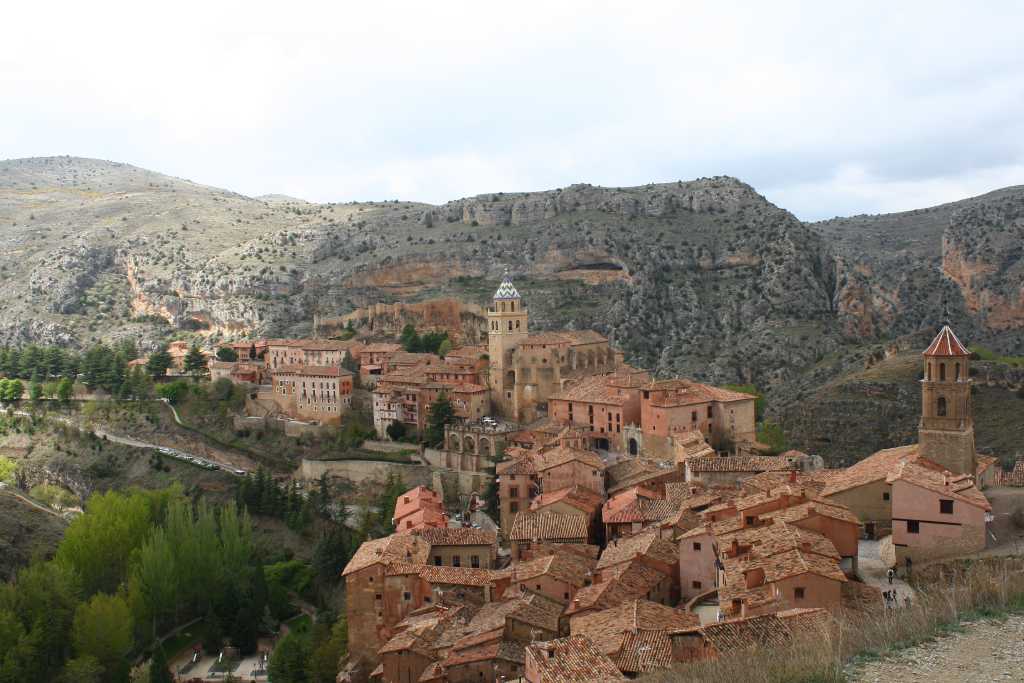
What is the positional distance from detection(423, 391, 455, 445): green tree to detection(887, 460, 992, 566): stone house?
2715 cm

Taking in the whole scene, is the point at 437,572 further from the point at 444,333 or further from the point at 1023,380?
the point at 444,333

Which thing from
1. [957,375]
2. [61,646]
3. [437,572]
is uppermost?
[957,375]

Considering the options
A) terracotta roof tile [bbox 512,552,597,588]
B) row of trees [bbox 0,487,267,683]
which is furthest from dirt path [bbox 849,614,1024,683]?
row of trees [bbox 0,487,267,683]

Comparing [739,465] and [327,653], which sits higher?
[739,465]

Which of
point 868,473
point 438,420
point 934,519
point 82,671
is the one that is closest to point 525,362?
point 438,420

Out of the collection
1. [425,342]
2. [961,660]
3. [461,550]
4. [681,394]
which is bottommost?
[461,550]

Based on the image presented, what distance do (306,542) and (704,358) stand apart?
111 ft

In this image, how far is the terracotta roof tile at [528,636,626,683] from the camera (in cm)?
1784

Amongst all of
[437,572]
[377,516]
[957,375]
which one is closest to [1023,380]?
[957,375]

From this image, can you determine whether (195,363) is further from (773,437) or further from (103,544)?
(773,437)

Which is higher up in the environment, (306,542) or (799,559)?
(799,559)

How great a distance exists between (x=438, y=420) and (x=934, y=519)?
92.7ft

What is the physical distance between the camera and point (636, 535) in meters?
27.0

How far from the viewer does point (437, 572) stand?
91.5 ft
